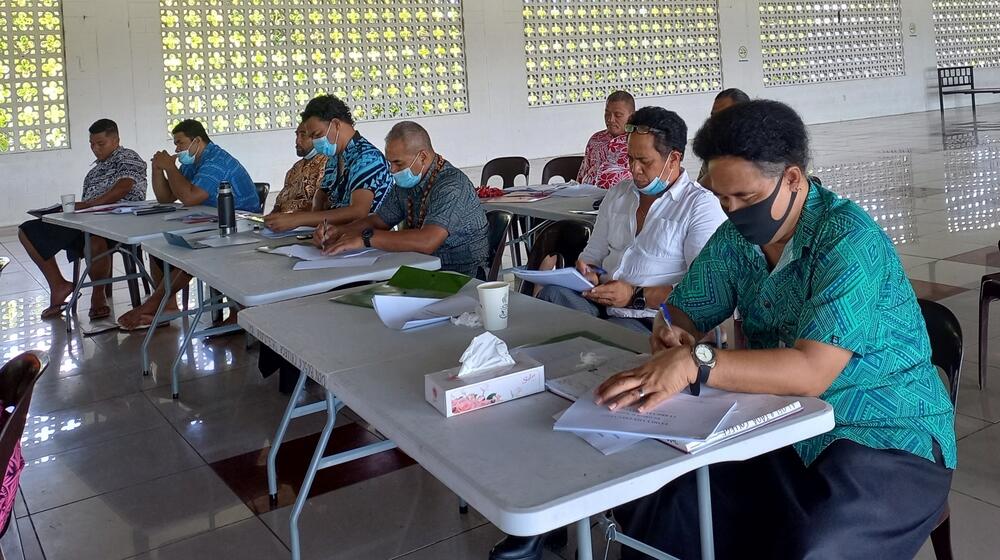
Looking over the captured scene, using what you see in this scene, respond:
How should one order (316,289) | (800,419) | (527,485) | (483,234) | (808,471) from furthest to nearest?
(483,234)
(316,289)
(808,471)
(800,419)
(527,485)

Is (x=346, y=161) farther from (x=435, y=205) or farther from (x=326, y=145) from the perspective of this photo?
(x=435, y=205)

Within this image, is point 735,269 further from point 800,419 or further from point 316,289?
point 316,289

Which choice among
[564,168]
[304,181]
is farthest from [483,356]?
[564,168]

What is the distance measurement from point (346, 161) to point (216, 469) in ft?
5.79

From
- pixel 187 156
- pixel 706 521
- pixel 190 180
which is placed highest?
pixel 187 156

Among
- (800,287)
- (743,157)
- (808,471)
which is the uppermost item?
(743,157)

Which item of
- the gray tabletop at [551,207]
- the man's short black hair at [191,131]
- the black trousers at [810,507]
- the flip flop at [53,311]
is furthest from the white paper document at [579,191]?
the black trousers at [810,507]

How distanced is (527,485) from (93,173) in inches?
205

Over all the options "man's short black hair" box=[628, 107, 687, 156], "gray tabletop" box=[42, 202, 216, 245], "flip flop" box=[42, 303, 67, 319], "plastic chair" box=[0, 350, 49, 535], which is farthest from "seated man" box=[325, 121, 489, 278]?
"flip flop" box=[42, 303, 67, 319]

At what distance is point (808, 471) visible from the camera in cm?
157

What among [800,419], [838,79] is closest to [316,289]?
[800,419]

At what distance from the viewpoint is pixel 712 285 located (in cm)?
186

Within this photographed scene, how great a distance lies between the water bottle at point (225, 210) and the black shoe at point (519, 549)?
212 centimetres

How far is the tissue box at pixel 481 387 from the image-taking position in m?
1.46
